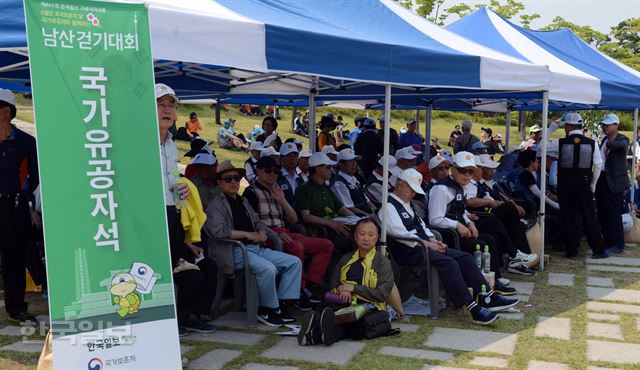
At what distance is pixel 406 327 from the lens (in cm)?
520

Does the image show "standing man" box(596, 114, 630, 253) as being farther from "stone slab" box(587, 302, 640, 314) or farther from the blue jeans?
the blue jeans

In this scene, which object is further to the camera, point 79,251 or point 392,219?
point 392,219

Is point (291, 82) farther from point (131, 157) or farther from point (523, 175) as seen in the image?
point (131, 157)

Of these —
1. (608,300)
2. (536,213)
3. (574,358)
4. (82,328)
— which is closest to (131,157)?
(82,328)

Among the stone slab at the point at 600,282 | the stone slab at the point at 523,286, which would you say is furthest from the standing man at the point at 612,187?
the stone slab at the point at 523,286

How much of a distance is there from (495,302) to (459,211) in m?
1.08

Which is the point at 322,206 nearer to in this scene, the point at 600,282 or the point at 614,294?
the point at 614,294

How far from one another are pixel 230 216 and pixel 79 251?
2111 millimetres

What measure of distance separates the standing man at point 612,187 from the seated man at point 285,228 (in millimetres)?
4413

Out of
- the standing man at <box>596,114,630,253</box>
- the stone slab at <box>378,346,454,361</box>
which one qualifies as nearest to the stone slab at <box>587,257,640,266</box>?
the standing man at <box>596,114,630,253</box>

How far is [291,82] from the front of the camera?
27.6ft

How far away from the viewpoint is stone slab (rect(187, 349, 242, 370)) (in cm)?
419

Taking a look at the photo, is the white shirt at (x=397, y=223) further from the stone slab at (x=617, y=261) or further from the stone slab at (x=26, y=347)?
the stone slab at (x=617, y=261)

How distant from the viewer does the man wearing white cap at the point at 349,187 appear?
7.02 meters
